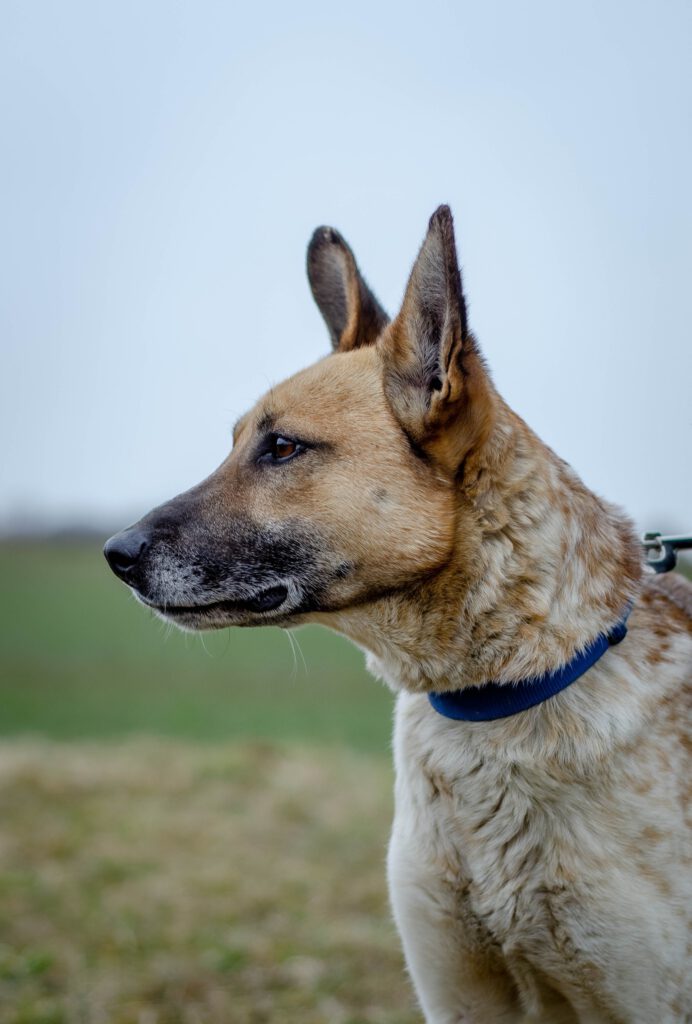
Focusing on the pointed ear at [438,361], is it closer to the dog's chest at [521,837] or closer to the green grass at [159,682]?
the dog's chest at [521,837]

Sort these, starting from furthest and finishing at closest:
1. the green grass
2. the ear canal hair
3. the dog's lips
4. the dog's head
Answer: the green grass, the dog's lips, the dog's head, the ear canal hair

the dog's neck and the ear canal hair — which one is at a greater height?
the ear canal hair

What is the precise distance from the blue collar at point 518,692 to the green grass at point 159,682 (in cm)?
506

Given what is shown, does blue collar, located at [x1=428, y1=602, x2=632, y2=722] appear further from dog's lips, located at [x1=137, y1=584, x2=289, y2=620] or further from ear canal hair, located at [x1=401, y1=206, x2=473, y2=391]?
ear canal hair, located at [x1=401, y1=206, x2=473, y2=391]

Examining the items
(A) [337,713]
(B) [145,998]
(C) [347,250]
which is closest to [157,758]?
(A) [337,713]

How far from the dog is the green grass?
4.97 metres

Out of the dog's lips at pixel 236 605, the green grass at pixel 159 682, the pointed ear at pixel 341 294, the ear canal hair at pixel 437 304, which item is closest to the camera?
the ear canal hair at pixel 437 304

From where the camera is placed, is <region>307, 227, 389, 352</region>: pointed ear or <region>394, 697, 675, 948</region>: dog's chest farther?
<region>307, 227, 389, 352</region>: pointed ear

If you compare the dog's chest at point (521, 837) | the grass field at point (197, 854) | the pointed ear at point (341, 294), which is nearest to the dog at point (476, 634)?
the dog's chest at point (521, 837)

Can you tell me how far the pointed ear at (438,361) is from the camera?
2.48m

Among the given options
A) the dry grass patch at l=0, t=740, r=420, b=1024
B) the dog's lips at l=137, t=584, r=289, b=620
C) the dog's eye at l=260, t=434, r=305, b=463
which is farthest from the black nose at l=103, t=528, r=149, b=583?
the dry grass patch at l=0, t=740, r=420, b=1024

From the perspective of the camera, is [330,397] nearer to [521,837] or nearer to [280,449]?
[280,449]

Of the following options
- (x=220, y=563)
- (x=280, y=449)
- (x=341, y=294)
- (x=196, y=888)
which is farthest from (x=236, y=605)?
(x=196, y=888)

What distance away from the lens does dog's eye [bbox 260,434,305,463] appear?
2.71 m
